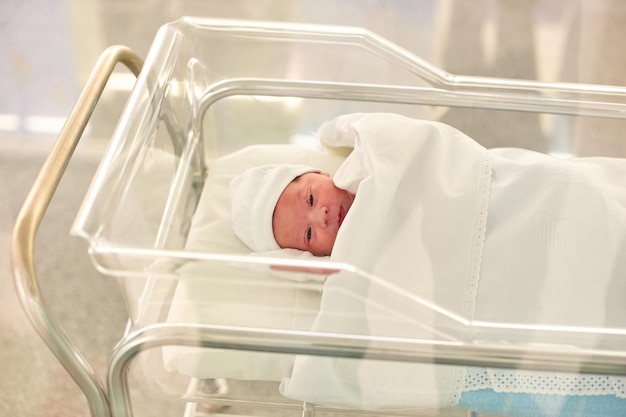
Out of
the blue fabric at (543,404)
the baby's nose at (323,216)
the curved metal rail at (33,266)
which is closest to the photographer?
the curved metal rail at (33,266)

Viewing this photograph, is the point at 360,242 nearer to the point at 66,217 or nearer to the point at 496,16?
the point at 66,217

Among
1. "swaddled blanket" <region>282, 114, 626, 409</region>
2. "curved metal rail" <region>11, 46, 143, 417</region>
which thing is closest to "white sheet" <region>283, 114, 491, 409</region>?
"swaddled blanket" <region>282, 114, 626, 409</region>

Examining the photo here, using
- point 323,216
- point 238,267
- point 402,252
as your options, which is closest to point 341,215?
point 323,216

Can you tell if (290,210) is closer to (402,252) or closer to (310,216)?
(310,216)

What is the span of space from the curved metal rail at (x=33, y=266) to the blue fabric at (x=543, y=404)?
508 mm

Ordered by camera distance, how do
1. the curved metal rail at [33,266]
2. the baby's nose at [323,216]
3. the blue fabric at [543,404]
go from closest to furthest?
the curved metal rail at [33,266], the blue fabric at [543,404], the baby's nose at [323,216]

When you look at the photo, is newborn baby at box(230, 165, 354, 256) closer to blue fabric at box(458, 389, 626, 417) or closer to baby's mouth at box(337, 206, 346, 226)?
baby's mouth at box(337, 206, 346, 226)

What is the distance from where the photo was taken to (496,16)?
2377mm

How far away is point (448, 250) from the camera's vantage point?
112 centimetres

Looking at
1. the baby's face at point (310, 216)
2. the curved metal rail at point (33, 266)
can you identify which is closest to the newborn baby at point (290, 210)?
the baby's face at point (310, 216)

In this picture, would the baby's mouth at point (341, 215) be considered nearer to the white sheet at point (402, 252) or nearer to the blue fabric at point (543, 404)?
the white sheet at point (402, 252)

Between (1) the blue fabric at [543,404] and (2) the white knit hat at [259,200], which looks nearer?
(1) the blue fabric at [543,404]

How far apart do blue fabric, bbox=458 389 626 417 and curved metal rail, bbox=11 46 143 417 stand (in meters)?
0.51

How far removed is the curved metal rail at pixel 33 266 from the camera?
2.96 feet
